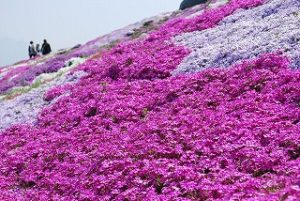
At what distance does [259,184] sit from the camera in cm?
1477

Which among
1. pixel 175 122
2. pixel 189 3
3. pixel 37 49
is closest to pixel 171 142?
pixel 175 122

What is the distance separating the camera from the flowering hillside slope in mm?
16688

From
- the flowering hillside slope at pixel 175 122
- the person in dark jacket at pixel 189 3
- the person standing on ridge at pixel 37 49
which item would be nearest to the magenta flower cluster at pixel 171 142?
the flowering hillside slope at pixel 175 122

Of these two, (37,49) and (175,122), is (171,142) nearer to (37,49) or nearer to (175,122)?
(175,122)

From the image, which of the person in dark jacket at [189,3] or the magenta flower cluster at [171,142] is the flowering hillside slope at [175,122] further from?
the person in dark jacket at [189,3]

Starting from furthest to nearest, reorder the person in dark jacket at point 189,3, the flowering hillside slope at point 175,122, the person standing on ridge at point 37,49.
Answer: the person standing on ridge at point 37,49, the person in dark jacket at point 189,3, the flowering hillside slope at point 175,122

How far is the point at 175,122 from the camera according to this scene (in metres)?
22.2

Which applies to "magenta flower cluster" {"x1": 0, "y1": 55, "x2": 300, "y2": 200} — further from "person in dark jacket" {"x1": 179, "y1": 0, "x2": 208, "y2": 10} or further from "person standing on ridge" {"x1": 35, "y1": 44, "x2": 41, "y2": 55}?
"person standing on ridge" {"x1": 35, "y1": 44, "x2": 41, "y2": 55}

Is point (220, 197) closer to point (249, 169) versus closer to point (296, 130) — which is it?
point (249, 169)

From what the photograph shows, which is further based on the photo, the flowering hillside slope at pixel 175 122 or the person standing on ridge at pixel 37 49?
the person standing on ridge at pixel 37 49

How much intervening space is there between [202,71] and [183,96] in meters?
3.05

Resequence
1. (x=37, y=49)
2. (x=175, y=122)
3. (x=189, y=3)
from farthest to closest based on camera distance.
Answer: (x=37, y=49), (x=189, y=3), (x=175, y=122)

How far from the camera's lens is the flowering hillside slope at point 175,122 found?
16.7m

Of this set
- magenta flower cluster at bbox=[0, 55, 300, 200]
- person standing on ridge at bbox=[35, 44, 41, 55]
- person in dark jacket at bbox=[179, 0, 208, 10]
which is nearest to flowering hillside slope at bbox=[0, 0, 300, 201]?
magenta flower cluster at bbox=[0, 55, 300, 200]
